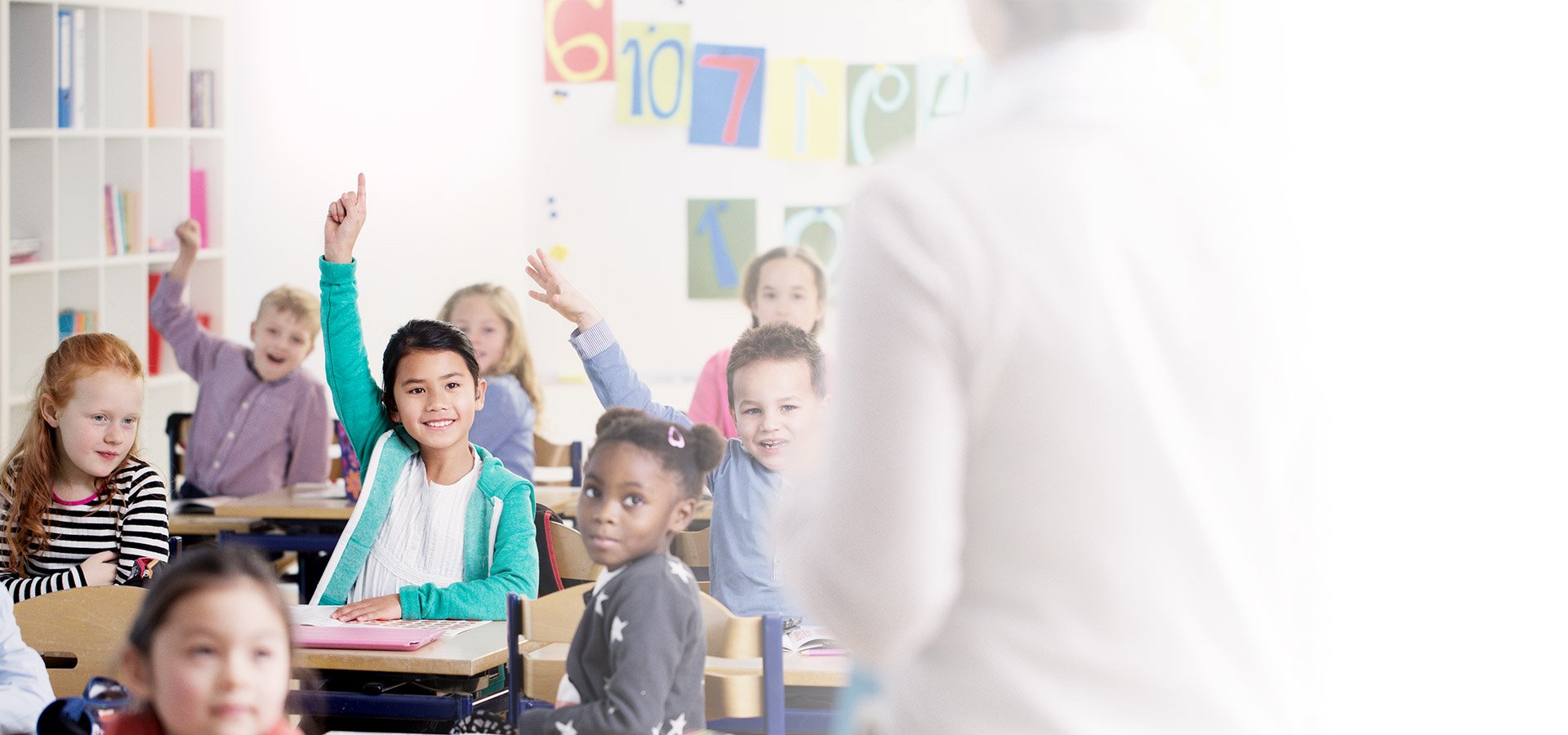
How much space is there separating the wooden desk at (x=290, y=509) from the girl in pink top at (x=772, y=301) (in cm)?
102

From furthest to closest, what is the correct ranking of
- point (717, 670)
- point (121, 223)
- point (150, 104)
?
point (150, 104) < point (121, 223) < point (717, 670)

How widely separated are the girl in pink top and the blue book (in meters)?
2.79

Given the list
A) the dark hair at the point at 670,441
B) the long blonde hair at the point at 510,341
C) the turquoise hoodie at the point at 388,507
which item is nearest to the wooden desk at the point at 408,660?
the turquoise hoodie at the point at 388,507

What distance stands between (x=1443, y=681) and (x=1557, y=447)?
64cm

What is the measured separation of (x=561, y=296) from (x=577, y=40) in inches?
125

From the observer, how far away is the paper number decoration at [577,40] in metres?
5.60

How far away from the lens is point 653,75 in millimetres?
5570

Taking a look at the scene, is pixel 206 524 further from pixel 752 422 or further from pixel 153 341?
pixel 752 422

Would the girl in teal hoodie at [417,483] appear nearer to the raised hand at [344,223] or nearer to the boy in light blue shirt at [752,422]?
the raised hand at [344,223]

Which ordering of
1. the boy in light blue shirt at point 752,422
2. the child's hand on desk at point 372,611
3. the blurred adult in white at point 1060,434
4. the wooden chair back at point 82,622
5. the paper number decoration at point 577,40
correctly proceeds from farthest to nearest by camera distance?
the paper number decoration at point 577,40, the boy in light blue shirt at point 752,422, the child's hand on desk at point 372,611, the wooden chair back at point 82,622, the blurred adult in white at point 1060,434

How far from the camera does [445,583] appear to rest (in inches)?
111

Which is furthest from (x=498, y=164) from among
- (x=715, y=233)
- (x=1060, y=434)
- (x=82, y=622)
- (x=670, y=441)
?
(x=1060, y=434)

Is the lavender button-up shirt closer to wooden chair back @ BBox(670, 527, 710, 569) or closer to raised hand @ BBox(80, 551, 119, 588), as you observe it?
raised hand @ BBox(80, 551, 119, 588)

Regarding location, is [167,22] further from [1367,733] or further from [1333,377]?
[1333,377]
